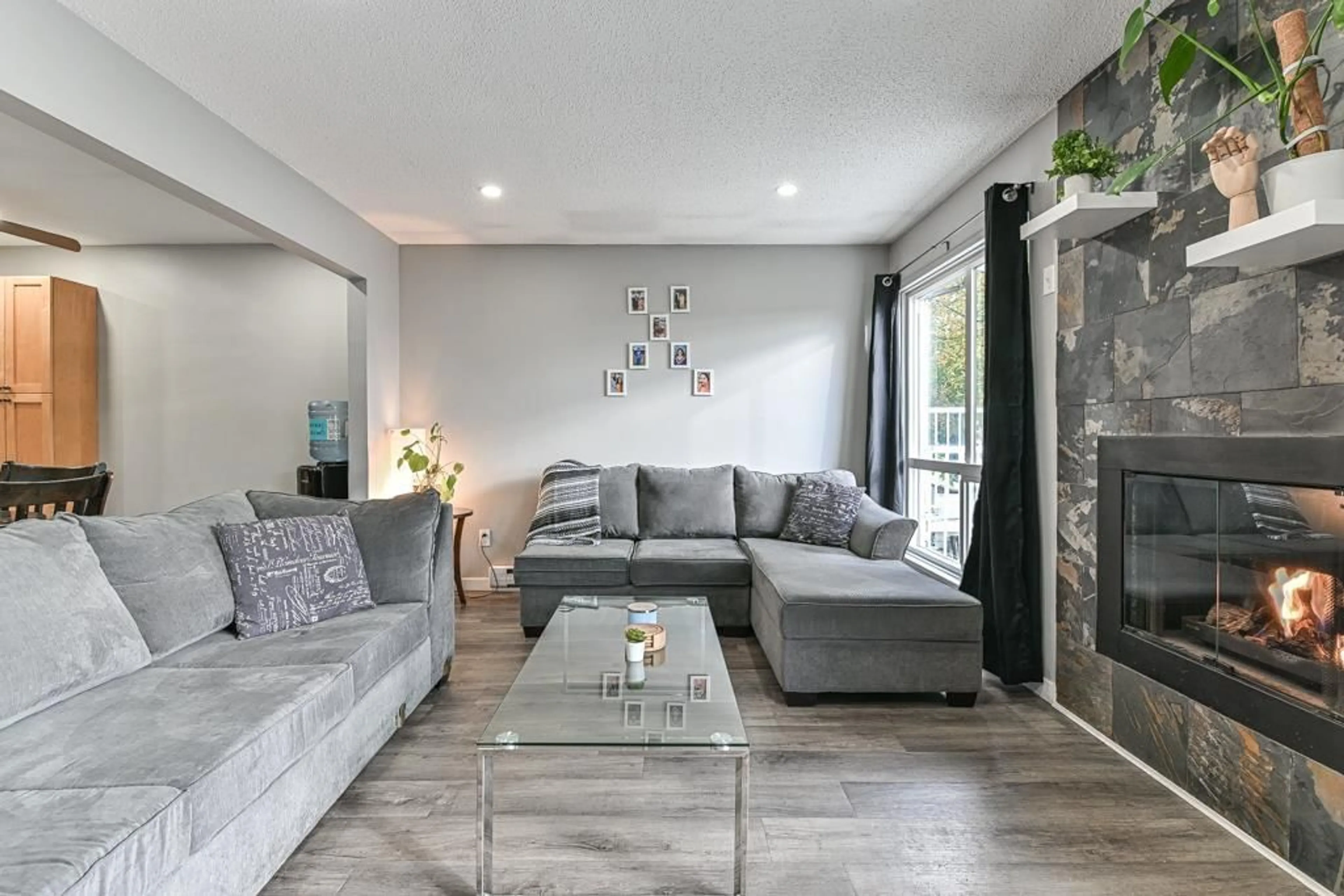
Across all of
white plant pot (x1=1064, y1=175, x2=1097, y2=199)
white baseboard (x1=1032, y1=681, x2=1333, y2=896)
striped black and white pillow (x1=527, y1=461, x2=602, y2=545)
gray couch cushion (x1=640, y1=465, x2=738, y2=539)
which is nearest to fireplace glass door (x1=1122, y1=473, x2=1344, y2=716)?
white baseboard (x1=1032, y1=681, x2=1333, y2=896)

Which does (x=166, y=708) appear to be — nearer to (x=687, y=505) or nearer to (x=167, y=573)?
(x=167, y=573)

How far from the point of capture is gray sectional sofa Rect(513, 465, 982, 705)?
276cm

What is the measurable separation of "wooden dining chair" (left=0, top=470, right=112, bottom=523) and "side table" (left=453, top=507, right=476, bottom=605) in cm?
178

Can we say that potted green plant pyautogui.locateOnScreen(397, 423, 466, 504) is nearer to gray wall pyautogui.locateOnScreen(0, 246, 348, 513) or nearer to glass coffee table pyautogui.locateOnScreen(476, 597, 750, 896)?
gray wall pyautogui.locateOnScreen(0, 246, 348, 513)

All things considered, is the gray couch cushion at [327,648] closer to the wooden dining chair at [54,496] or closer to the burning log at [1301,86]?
the wooden dining chair at [54,496]

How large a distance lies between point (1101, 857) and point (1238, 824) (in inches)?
17.8

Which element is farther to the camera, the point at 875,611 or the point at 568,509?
the point at 568,509

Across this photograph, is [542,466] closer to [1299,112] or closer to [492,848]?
[492,848]

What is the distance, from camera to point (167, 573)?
6.93ft

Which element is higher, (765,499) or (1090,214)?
(1090,214)

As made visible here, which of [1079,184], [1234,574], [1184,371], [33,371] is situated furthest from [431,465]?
[1234,574]

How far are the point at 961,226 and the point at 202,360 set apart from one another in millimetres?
5031

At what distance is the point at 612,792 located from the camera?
2.10m

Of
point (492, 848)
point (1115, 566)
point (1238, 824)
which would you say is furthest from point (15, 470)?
point (1238, 824)
